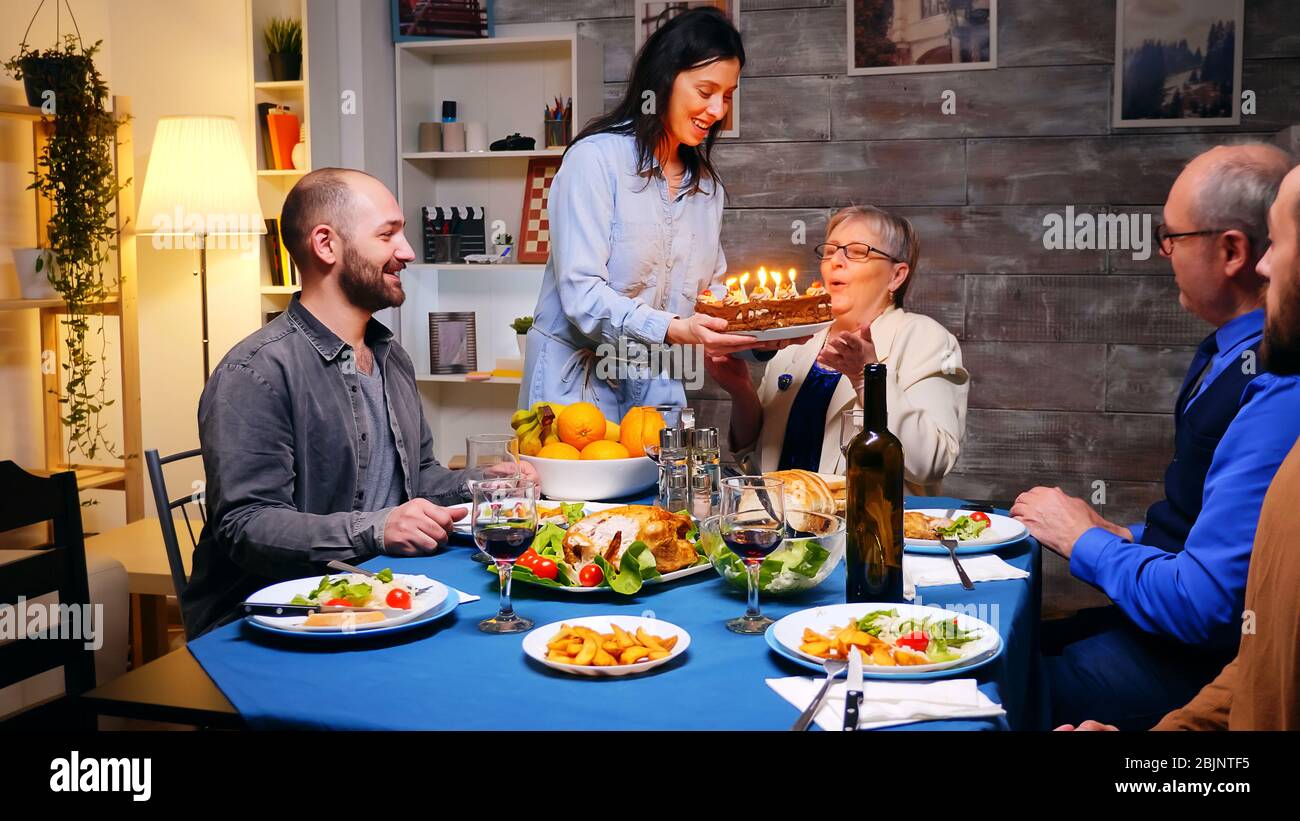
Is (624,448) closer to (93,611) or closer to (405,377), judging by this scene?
(405,377)

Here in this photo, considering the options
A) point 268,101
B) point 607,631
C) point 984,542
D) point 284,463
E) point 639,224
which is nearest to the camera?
point 607,631

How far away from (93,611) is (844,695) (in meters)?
2.64

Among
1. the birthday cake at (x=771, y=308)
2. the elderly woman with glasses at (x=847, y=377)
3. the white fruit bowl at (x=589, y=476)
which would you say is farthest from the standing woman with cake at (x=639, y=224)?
the white fruit bowl at (x=589, y=476)

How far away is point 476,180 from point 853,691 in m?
3.98

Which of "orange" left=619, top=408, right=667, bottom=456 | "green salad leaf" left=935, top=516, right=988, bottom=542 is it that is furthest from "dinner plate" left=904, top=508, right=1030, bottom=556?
"orange" left=619, top=408, right=667, bottom=456

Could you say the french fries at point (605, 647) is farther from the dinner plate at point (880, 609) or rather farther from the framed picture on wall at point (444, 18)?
the framed picture on wall at point (444, 18)

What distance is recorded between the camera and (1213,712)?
1.46 metres

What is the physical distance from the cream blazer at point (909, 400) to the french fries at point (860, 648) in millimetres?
1169

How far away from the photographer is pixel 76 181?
4.11 metres

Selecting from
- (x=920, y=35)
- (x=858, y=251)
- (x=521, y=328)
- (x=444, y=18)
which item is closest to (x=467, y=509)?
(x=858, y=251)

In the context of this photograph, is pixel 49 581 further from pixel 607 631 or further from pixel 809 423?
pixel 809 423

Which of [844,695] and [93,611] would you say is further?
[93,611]
